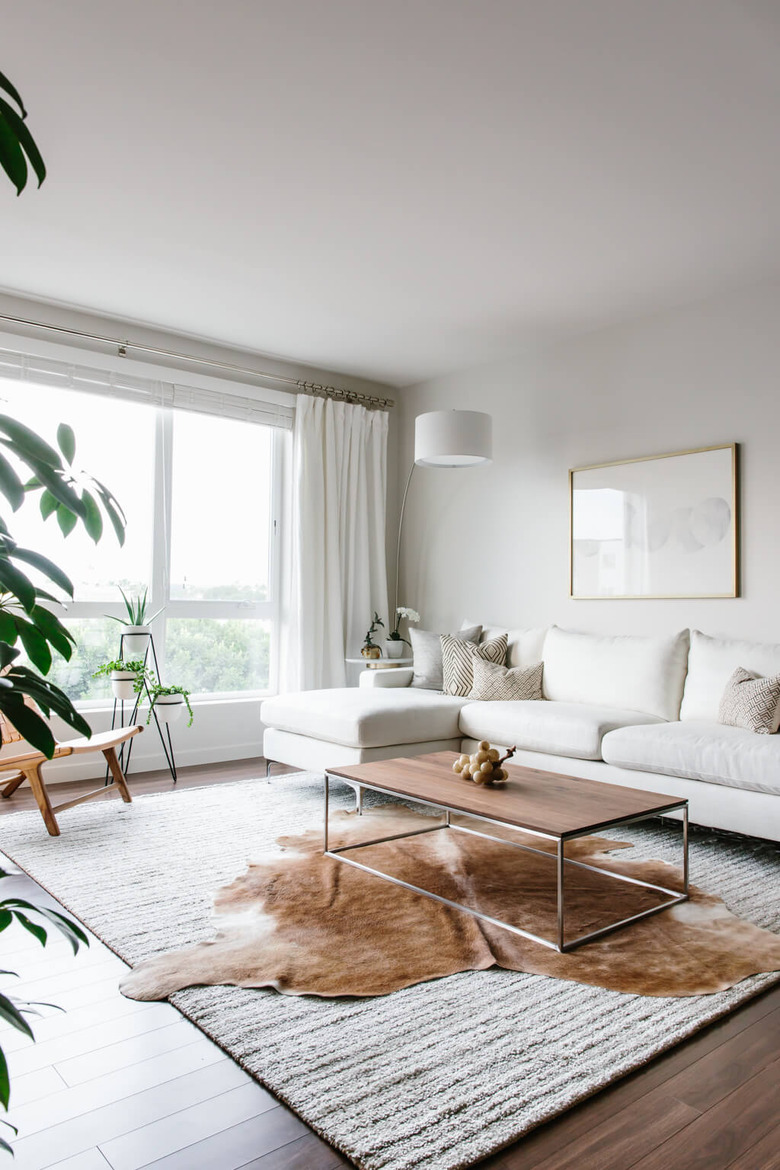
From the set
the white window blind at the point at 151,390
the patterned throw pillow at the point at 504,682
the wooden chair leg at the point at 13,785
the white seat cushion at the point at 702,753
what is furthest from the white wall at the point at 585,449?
the wooden chair leg at the point at 13,785

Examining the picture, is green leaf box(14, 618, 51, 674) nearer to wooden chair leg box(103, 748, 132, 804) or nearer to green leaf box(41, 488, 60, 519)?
green leaf box(41, 488, 60, 519)

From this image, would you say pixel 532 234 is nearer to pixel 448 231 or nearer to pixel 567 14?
pixel 448 231

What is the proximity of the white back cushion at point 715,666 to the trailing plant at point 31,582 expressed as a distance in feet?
11.8

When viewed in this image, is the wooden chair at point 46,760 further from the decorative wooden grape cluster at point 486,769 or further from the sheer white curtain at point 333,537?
the sheer white curtain at point 333,537

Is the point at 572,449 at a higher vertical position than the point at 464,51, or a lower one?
lower

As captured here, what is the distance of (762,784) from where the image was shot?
3.08 metres

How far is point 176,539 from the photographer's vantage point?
525cm

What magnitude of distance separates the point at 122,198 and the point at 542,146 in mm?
1705

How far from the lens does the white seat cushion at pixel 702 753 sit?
3105 mm

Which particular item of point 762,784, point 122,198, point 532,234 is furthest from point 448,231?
point 762,784

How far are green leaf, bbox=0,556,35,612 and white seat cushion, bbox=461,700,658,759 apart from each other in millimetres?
3329

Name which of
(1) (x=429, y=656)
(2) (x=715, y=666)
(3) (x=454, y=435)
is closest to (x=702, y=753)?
(2) (x=715, y=666)

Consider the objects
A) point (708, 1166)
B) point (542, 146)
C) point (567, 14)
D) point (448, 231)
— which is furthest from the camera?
point (448, 231)

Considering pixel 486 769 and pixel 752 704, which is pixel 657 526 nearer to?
pixel 752 704
